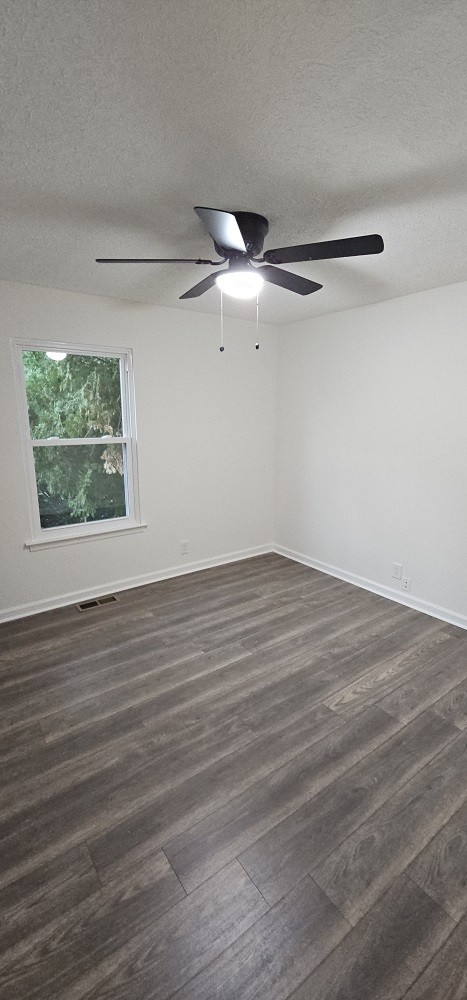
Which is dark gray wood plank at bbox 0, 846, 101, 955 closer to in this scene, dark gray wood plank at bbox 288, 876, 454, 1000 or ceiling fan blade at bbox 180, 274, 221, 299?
dark gray wood plank at bbox 288, 876, 454, 1000

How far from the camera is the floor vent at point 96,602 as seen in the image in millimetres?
3285

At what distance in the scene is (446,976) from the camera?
1.14 meters

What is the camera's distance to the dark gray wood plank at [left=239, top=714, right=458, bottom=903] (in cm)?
140

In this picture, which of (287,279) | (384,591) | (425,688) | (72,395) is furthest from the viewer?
(384,591)

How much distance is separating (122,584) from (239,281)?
2.66 meters

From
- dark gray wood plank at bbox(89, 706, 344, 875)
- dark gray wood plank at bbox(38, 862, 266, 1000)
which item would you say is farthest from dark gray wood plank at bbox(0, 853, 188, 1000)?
dark gray wood plank at bbox(89, 706, 344, 875)

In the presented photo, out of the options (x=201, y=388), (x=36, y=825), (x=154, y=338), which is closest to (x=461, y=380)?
(x=201, y=388)

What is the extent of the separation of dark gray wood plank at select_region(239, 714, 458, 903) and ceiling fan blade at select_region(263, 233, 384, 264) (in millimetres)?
2186

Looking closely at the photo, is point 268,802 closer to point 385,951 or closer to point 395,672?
point 385,951

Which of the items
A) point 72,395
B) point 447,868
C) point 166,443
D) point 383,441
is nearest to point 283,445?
point 383,441

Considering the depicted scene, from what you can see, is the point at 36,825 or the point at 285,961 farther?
the point at 36,825

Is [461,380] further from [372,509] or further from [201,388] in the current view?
[201,388]

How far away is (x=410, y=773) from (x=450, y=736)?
34 centimetres

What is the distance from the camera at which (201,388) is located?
3.74 meters
